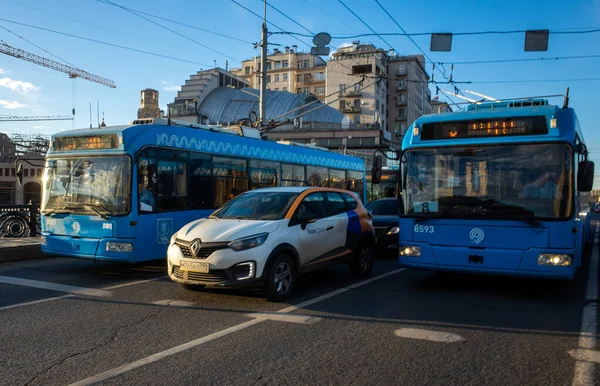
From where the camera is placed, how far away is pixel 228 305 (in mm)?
6809

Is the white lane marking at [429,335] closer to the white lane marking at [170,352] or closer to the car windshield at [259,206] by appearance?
the white lane marking at [170,352]

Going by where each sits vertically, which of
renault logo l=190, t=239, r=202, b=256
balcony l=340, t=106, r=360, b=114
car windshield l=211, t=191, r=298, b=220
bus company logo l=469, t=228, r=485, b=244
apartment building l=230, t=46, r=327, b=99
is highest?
apartment building l=230, t=46, r=327, b=99

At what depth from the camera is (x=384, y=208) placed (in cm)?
1409

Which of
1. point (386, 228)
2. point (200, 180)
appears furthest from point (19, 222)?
point (386, 228)

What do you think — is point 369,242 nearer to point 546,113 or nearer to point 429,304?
point 429,304

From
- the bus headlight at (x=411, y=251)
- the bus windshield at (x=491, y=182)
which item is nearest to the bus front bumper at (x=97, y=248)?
the bus headlight at (x=411, y=251)

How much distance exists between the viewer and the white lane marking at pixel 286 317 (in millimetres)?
5984

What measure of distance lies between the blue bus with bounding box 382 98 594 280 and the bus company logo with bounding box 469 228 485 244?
1 centimetres

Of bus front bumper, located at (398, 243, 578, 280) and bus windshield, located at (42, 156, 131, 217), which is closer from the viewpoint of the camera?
bus front bumper, located at (398, 243, 578, 280)

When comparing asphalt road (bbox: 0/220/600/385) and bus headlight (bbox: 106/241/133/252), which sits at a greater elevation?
bus headlight (bbox: 106/241/133/252)

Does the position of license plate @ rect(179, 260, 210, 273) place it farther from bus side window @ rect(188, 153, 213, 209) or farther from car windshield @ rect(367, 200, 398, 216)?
car windshield @ rect(367, 200, 398, 216)

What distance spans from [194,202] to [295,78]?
104 meters

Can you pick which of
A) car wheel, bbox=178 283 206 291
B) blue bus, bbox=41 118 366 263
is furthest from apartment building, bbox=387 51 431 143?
car wheel, bbox=178 283 206 291

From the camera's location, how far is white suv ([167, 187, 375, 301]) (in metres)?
6.61
